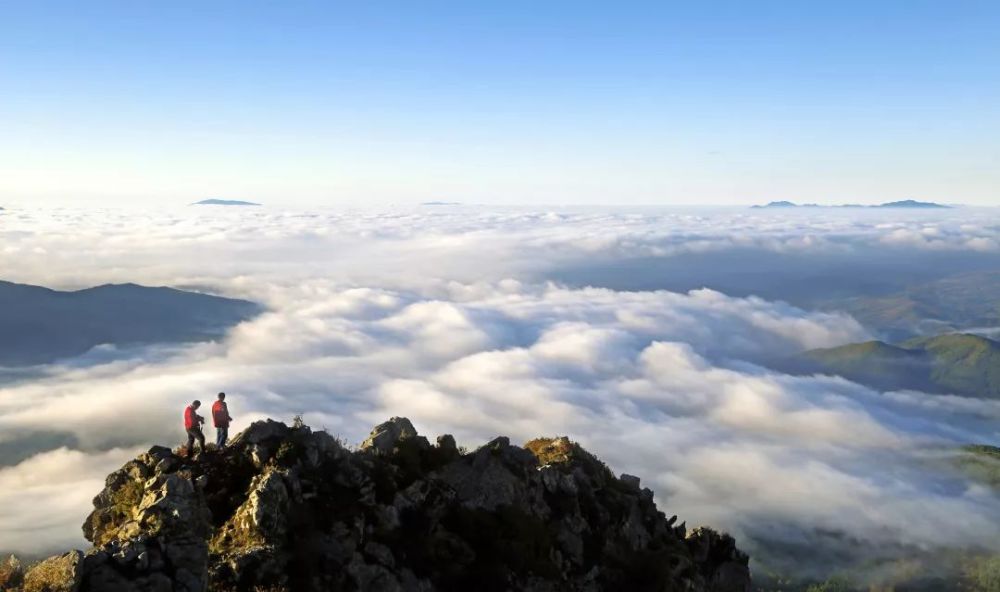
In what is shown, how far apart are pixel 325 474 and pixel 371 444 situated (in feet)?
12.9

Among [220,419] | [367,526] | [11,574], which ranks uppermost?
[220,419]

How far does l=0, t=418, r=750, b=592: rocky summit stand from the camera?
17.8 metres

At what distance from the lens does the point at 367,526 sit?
74.2 ft

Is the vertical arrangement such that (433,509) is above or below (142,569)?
below

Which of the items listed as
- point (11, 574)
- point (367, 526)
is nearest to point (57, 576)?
point (11, 574)

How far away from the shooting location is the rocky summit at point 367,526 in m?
17.8

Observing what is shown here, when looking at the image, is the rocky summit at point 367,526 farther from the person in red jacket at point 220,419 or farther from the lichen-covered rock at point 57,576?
the person in red jacket at point 220,419

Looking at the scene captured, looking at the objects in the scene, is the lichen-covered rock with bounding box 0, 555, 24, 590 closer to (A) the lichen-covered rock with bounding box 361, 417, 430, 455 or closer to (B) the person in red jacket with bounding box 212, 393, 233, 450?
(B) the person in red jacket with bounding box 212, 393, 233, 450

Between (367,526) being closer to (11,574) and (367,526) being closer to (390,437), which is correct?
(390,437)

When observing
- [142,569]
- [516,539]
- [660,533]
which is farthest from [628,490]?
[142,569]

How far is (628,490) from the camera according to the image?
112 feet

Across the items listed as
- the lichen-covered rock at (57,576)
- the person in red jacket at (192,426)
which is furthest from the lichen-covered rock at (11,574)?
the person in red jacket at (192,426)

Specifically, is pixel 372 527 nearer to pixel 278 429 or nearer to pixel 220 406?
pixel 278 429

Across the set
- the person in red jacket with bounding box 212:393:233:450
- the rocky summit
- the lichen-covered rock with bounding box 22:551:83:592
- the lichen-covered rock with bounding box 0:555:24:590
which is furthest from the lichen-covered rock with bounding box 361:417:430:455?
the lichen-covered rock with bounding box 0:555:24:590
